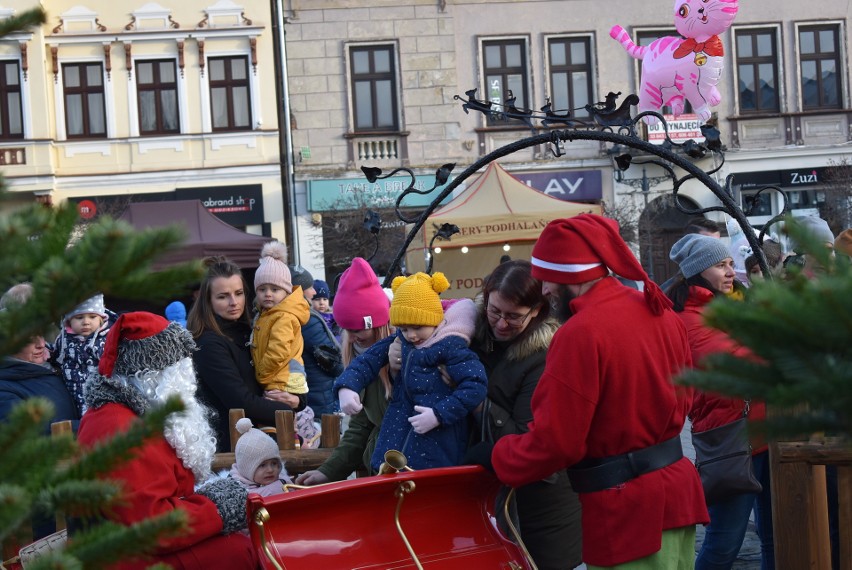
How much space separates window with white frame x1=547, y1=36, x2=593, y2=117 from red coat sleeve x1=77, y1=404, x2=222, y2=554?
22716 millimetres

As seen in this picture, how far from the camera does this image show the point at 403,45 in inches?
976

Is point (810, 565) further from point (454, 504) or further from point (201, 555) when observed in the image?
point (201, 555)

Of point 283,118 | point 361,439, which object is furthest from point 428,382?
point 283,118

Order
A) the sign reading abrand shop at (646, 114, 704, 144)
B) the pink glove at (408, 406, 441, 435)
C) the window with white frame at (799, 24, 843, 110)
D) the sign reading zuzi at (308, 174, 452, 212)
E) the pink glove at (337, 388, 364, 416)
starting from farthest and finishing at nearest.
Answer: the window with white frame at (799, 24, 843, 110) < the sign reading zuzi at (308, 174, 452, 212) < the sign reading abrand shop at (646, 114, 704, 144) < the pink glove at (337, 388, 364, 416) < the pink glove at (408, 406, 441, 435)

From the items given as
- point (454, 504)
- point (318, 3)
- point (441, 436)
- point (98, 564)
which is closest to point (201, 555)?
point (454, 504)

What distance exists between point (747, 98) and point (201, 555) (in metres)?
24.3

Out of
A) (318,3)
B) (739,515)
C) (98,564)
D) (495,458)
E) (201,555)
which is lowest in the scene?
(739,515)

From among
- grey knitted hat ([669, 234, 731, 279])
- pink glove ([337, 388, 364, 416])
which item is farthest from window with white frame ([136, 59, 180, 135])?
pink glove ([337, 388, 364, 416])

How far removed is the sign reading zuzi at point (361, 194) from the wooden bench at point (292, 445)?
59.5 ft

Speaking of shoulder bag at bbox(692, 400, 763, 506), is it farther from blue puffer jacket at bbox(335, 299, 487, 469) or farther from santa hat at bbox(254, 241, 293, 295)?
santa hat at bbox(254, 241, 293, 295)

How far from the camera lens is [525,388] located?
12.7 feet

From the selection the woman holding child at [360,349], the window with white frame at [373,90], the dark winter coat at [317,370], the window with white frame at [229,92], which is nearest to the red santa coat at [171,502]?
the woman holding child at [360,349]

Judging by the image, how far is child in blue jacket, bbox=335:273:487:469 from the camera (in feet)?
12.2

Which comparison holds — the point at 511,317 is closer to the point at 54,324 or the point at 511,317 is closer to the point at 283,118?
the point at 54,324
